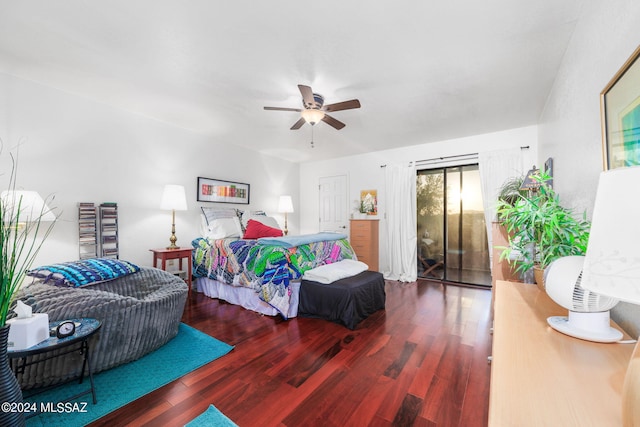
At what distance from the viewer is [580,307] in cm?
92

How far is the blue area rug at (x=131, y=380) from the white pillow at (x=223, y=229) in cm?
181

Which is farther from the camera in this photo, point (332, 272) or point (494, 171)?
point (494, 171)

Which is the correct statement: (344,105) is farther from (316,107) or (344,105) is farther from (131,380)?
(131,380)

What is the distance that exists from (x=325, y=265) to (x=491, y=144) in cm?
313

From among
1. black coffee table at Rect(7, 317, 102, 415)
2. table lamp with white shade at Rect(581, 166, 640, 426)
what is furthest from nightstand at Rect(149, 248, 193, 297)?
table lamp with white shade at Rect(581, 166, 640, 426)

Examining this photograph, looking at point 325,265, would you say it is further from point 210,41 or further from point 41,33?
point 41,33

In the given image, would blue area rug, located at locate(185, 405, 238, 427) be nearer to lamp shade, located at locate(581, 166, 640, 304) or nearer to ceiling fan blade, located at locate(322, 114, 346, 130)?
lamp shade, located at locate(581, 166, 640, 304)

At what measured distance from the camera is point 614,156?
3.74 feet

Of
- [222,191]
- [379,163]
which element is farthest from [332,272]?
[379,163]

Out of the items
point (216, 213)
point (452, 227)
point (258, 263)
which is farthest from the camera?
point (452, 227)

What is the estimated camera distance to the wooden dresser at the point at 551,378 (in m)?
0.57

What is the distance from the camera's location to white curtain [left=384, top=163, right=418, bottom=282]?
4.57 metres

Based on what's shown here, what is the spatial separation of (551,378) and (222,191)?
451 centimetres

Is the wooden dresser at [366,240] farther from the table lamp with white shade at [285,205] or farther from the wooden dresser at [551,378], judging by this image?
the wooden dresser at [551,378]
